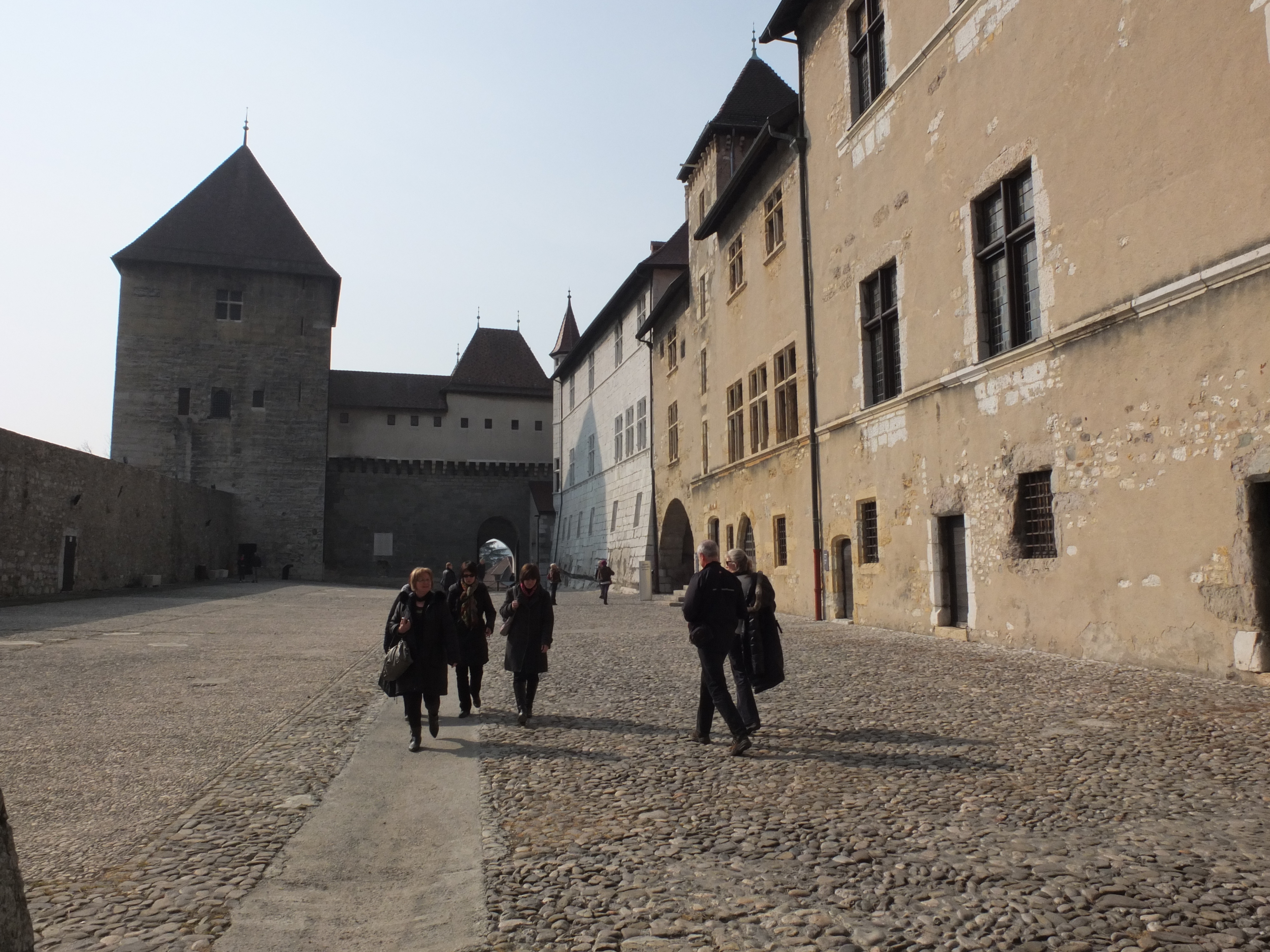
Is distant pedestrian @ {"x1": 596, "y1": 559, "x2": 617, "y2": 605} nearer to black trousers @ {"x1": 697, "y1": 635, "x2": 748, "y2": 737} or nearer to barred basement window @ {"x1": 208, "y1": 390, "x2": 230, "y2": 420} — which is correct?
black trousers @ {"x1": 697, "y1": 635, "x2": 748, "y2": 737}

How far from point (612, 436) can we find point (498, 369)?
1854 centimetres

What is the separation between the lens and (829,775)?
5039mm

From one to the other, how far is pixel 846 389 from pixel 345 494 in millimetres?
35769

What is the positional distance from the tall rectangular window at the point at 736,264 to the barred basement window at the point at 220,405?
1101 inches

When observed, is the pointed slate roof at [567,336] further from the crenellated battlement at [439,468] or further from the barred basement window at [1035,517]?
the barred basement window at [1035,517]

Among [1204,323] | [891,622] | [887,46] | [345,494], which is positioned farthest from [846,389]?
[345,494]

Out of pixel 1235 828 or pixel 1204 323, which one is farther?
pixel 1204 323

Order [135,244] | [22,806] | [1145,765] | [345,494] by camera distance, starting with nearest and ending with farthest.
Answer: [22,806] < [1145,765] < [135,244] < [345,494]

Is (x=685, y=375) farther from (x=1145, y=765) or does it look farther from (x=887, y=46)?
(x=1145, y=765)

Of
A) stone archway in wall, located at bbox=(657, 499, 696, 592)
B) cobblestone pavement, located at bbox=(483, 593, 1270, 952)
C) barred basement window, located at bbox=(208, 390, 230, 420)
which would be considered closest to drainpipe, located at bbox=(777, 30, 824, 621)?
cobblestone pavement, located at bbox=(483, 593, 1270, 952)

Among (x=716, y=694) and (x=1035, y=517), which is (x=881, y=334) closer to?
(x=1035, y=517)

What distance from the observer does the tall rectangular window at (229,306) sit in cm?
4200

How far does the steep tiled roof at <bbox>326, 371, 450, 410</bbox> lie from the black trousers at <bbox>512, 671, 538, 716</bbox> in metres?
42.5

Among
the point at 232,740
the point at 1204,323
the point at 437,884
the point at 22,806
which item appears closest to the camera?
the point at 437,884
